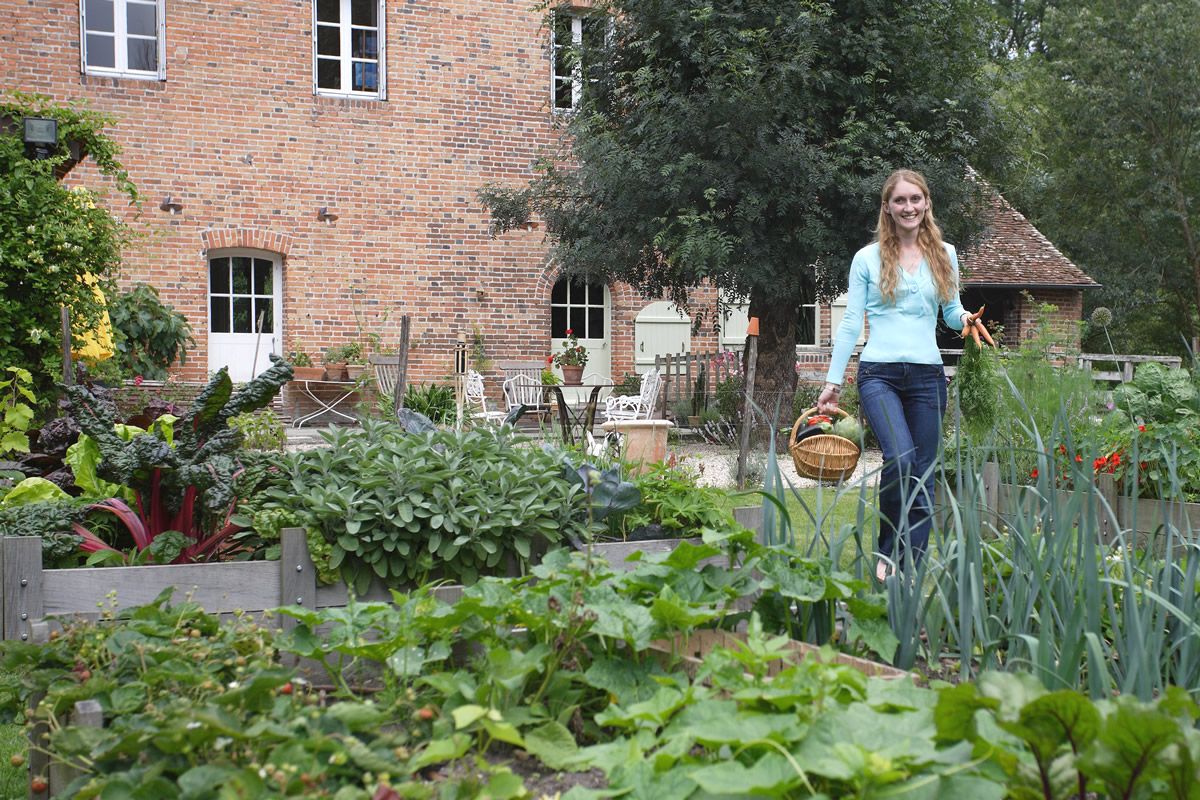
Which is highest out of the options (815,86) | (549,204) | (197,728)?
(815,86)

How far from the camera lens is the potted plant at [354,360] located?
1324cm

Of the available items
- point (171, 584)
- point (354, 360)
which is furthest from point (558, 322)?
point (171, 584)

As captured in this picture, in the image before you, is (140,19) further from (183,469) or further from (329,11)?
(183,469)

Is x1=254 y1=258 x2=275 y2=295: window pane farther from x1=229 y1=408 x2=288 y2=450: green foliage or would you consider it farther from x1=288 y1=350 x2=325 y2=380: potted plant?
x1=229 y1=408 x2=288 y2=450: green foliage

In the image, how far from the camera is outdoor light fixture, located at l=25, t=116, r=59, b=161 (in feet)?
22.0

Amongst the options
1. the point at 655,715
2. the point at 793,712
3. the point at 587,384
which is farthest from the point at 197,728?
the point at 587,384

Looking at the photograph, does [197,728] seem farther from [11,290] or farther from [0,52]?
[0,52]

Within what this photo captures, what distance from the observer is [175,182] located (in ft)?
42.3

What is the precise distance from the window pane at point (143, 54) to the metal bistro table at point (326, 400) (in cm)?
392

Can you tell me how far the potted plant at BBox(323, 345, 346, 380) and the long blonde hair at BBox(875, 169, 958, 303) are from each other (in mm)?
9846

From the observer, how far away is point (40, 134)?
6.74 meters

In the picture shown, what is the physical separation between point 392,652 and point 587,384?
12.9 meters

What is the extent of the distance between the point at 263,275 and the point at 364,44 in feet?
9.96

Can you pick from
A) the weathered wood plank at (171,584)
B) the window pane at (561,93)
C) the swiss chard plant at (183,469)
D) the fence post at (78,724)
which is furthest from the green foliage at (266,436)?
the window pane at (561,93)
